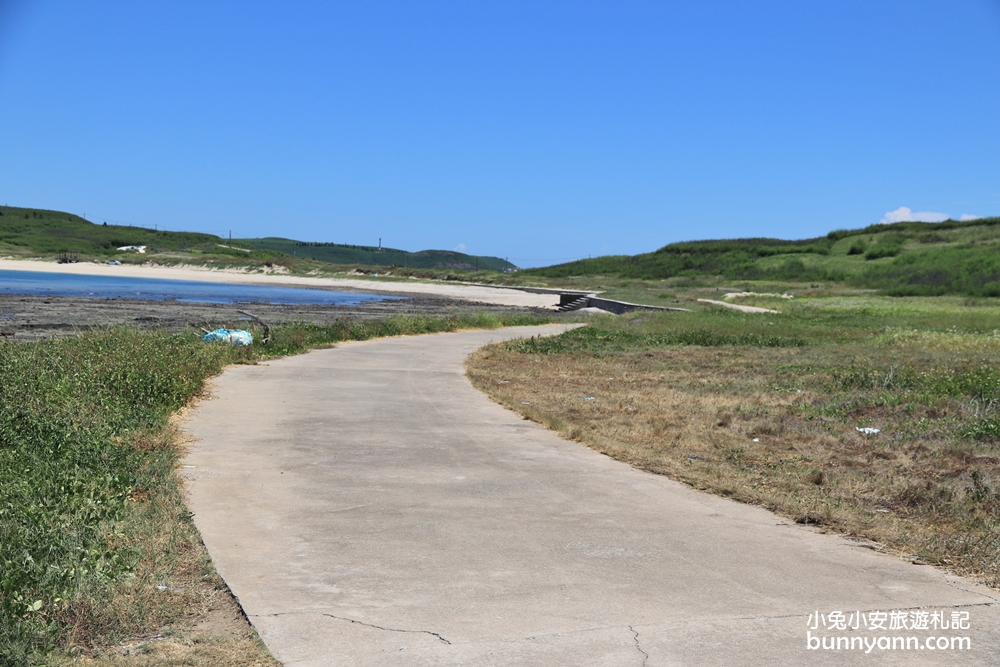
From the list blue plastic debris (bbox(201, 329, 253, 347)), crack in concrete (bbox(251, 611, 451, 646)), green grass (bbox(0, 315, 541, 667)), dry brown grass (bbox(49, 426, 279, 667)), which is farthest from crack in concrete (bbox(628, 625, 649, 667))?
blue plastic debris (bbox(201, 329, 253, 347))

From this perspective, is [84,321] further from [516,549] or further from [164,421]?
[516,549]

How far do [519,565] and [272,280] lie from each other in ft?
314

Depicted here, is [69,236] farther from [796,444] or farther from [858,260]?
[796,444]

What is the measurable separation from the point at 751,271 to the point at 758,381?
299ft

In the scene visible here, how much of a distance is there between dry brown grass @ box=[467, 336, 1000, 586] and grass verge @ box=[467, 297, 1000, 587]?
0.9 inches

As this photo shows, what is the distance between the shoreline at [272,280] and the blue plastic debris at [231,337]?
51.3 meters

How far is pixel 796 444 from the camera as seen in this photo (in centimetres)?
1041

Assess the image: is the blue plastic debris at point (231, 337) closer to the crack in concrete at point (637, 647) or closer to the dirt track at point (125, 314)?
the dirt track at point (125, 314)

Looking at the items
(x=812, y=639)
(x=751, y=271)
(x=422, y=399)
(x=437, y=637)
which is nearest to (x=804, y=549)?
(x=812, y=639)

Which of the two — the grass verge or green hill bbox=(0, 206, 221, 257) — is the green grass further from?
green hill bbox=(0, 206, 221, 257)

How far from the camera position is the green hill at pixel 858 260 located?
69.6 m

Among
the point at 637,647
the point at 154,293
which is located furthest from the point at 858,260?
the point at 637,647

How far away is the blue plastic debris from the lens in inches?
786

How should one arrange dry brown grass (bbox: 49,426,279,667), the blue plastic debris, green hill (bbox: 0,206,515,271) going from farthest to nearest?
green hill (bbox: 0,206,515,271) → the blue plastic debris → dry brown grass (bbox: 49,426,279,667)
